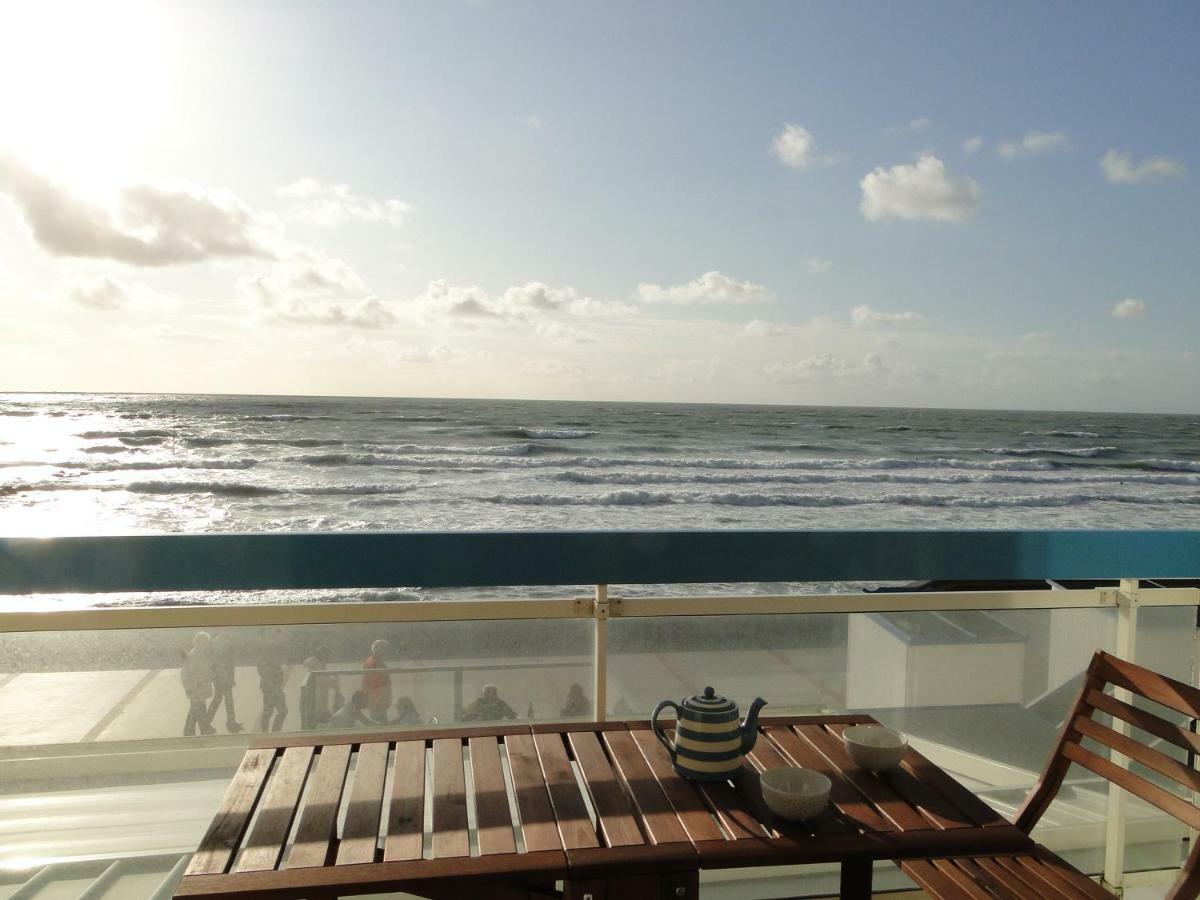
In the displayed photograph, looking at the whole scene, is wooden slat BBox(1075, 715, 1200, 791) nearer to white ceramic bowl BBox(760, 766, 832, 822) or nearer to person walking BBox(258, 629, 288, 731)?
white ceramic bowl BBox(760, 766, 832, 822)

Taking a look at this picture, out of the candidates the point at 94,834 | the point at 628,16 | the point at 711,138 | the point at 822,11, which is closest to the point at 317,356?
the point at 711,138

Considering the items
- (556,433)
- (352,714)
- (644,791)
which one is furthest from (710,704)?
(556,433)

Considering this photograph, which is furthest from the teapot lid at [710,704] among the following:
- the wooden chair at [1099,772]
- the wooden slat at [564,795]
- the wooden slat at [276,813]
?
the wooden slat at [276,813]

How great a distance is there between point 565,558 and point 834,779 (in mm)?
703

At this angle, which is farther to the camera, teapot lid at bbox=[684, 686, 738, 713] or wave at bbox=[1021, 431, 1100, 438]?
wave at bbox=[1021, 431, 1100, 438]

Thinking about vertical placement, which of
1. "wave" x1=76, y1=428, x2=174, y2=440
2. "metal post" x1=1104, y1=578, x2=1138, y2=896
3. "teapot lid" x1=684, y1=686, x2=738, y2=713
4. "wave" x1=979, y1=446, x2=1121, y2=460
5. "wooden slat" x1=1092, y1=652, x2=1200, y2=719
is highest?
"teapot lid" x1=684, y1=686, x2=738, y2=713

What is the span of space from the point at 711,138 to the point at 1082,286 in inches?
528

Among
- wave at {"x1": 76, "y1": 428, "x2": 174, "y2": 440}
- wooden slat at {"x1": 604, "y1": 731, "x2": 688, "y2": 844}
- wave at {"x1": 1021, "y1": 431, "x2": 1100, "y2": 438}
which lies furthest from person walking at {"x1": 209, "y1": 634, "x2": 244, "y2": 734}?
wave at {"x1": 1021, "y1": 431, "x2": 1100, "y2": 438}

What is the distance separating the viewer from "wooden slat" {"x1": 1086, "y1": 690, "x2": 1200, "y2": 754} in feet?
4.86

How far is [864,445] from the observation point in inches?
1058

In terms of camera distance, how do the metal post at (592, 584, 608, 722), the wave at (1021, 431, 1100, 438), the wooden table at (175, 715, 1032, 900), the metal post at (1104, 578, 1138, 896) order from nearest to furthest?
the wooden table at (175, 715, 1032, 900) → the metal post at (592, 584, 608, 722) → the metal post at (1104, 578, 1138, 896) → the wave at (1021, 431, 1100, 438)

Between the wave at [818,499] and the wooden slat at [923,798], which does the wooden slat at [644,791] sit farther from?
the wave at [818,499]

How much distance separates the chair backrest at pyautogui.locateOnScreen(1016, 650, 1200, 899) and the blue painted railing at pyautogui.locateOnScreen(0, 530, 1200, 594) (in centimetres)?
36

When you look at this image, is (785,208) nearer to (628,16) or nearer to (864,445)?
(864,445)
